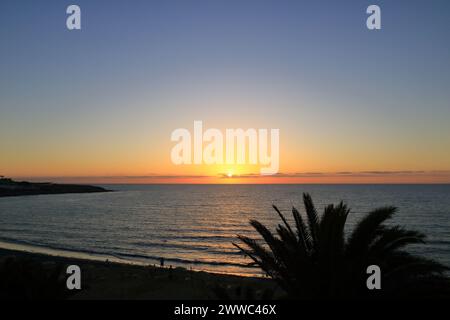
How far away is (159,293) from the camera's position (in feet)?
44.1

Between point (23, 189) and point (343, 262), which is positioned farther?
point (23, 189)

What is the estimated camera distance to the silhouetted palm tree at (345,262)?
7676 mm

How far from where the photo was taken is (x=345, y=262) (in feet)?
25.3

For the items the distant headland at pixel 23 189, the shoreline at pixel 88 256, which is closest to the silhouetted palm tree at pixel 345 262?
the shoreline at pixel 88 256

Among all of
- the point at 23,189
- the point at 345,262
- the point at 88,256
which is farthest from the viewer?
the point at 23,189

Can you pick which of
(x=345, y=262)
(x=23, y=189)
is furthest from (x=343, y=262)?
(x=23, y=189)

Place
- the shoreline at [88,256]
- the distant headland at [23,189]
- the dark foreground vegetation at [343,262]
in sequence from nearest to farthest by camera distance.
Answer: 1. the dark foreground vegetation at [343,262]
2. the shoreline at [88,256]
3. the distant headland at [23,189]

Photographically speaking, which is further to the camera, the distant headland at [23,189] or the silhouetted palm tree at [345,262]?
the distant headland at [23,189]

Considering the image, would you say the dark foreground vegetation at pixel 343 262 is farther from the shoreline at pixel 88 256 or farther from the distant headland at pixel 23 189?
the distant headland at pixel 23 189

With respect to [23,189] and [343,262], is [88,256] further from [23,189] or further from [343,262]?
[23,189]

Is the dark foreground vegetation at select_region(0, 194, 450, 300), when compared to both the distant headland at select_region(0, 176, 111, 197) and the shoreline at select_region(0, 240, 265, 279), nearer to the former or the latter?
the shoreline at select_region(0, 240, 265, 279)

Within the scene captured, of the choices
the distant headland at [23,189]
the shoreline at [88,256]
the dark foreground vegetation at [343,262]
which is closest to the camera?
the dark foreground vegetation at [343,262]

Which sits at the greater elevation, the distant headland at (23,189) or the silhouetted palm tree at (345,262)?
the silhouetted palm tree at (345,262)

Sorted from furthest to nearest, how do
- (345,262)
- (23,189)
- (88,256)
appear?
(23,189), (88,256), (345,262)
